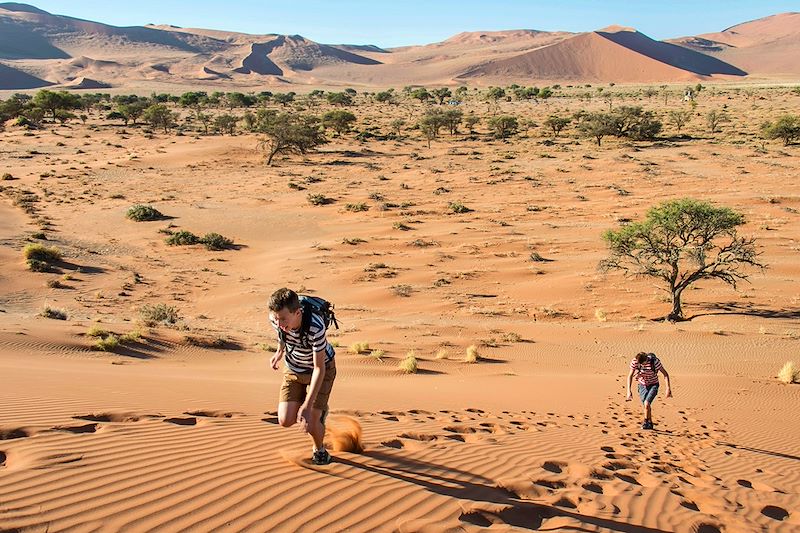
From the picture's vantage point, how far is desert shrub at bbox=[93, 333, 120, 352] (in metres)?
11.5

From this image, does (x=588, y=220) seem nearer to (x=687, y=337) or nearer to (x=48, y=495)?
(x=687, y=337)

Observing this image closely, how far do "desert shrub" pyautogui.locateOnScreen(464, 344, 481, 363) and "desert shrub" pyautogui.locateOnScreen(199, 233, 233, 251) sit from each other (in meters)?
15.0

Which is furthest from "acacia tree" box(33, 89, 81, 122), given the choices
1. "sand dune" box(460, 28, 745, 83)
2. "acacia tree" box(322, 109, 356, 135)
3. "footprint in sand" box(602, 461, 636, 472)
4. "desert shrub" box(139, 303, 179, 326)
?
"sand dune" box(460, 28, 745, 83)

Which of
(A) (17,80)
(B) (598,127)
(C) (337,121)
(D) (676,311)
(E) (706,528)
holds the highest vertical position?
(A) (17,80)

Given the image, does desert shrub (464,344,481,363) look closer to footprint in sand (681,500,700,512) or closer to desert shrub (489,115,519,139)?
footprint in sand (681,500,700,512)

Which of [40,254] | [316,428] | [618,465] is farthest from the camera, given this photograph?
[40,254]

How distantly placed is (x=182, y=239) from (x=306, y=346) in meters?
22.6

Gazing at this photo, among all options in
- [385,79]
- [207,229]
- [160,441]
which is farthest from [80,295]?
[385,79]

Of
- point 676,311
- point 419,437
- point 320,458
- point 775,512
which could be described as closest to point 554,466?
point 419,437

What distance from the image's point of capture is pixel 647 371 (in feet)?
28.5

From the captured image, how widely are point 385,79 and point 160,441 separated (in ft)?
593

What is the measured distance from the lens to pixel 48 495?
3.77 metres

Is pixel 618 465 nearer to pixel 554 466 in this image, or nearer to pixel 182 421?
pixel 554 466

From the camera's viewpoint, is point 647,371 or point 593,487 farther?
point 647,371
